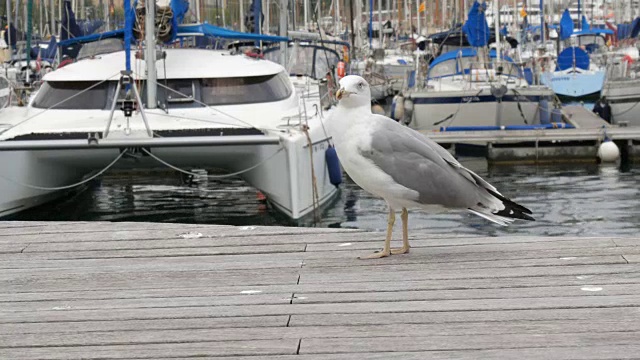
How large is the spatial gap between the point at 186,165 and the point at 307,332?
8.84m

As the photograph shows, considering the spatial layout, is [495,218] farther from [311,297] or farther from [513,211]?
[311,297]

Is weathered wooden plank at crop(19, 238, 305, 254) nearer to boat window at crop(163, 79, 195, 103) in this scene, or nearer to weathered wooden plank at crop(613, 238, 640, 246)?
weathered wooden plank at crop(613, 238, 640, 246)

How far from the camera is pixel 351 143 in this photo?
18.2 ft

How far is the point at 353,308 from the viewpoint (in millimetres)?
4145

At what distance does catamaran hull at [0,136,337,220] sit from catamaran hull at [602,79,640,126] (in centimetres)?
1531

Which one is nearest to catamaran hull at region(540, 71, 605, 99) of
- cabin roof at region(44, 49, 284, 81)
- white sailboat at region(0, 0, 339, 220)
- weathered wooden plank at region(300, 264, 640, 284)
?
white sailboat at region(0, 0, 339, 220)

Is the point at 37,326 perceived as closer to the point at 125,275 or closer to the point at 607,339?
the point at 125,275

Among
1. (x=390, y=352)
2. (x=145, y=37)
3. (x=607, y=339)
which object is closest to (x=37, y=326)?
(x=390, y=352)

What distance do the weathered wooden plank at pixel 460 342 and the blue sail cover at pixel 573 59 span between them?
34507mm

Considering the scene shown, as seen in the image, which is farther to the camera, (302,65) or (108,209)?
(302,65)

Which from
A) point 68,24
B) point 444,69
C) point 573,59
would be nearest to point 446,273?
point 68,24

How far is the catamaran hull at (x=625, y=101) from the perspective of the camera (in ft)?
85.5

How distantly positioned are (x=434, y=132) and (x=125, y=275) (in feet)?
56.6

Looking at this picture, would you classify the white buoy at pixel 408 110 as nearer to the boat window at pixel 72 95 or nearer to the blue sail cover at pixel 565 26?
the boat window at pixel 72 95
